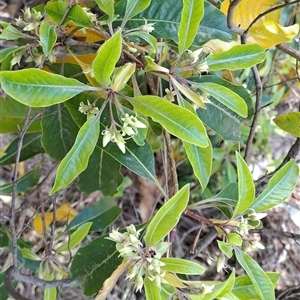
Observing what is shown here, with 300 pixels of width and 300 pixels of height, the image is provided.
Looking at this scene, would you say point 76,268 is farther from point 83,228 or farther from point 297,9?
point 297,9

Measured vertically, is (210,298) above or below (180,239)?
above

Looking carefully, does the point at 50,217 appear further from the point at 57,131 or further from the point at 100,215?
the point at 57,131

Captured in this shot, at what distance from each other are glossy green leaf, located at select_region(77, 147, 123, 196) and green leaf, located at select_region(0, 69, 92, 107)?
0.96 feet

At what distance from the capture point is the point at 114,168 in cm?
90

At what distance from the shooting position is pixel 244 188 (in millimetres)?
681

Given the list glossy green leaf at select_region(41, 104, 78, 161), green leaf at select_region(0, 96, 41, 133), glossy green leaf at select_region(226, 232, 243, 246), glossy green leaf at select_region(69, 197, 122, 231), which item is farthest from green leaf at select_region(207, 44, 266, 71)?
glossy green leaf at select_region(69, 197, 122, 231)

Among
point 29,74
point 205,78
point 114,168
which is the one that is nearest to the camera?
point 29,74

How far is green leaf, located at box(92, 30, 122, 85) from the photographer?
535 millimetres

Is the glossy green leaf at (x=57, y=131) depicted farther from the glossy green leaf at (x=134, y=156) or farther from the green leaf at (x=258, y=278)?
the green leaf at (x=258, y=278)

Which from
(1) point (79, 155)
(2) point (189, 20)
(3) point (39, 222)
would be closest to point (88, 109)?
(1) point (79, 155)

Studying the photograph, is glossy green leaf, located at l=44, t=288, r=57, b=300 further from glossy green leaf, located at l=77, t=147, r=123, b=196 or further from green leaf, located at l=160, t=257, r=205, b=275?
green leaf, located at l=160, t=257, r=205, b=275

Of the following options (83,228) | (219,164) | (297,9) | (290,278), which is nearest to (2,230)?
(83,228)

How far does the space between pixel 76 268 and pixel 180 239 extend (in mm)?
815

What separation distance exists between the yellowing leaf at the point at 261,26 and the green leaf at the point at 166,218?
0.34 meters
